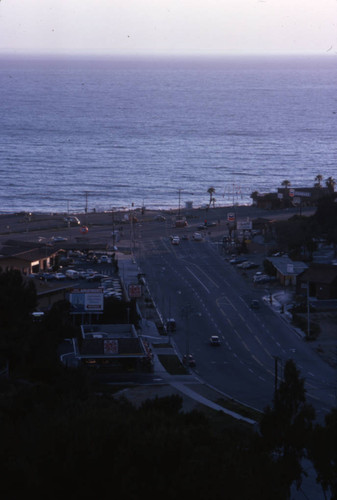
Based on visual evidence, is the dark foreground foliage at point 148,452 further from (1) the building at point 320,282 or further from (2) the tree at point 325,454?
(1) the building at point 320,282

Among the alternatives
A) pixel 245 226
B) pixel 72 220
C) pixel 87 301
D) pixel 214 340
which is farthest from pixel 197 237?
pixel 214 340

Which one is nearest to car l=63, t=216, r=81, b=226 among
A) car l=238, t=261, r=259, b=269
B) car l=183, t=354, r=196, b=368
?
car l=238, t=261, r=259, b=269

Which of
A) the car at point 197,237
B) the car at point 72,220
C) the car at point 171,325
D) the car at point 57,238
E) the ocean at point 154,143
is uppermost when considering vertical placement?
the ocean at point 154,143

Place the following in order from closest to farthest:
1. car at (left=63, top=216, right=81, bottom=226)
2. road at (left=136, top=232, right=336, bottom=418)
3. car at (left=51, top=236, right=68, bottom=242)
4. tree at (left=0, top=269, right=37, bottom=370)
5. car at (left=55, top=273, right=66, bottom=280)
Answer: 1. tree at (left=0, top=269, right=37, bottom=370)
2. road at (left=136, top=232, right=336, bottom=418)
3. car at (left=55, top=273, right=66, bottom=280)
4. car at (left=51, top=236, right=68, bottom=242)
5. car at (left=63, top=216, right=81, bottom=226)

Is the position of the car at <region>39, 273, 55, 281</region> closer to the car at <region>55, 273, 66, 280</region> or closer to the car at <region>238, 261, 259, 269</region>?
the car at <region>55, 273, 66, 280</region>

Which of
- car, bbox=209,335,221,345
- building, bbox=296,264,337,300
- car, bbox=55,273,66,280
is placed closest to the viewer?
car, bbox=209,335,221,345

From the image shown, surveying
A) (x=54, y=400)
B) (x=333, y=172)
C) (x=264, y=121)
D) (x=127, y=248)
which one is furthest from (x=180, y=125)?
(x=54, y=400)

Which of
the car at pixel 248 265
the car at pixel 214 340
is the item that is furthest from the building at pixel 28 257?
the car at pixel 214 340
